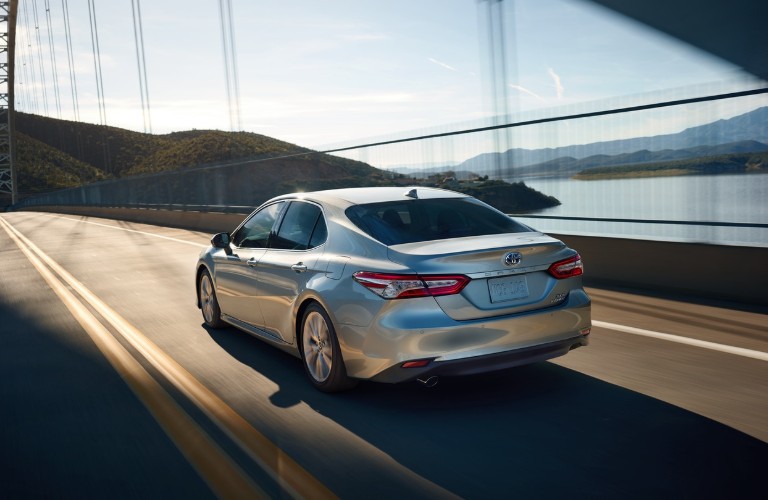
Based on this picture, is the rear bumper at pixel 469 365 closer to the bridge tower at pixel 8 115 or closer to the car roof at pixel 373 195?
the car roof at pixel 373 195

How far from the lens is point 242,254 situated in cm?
758

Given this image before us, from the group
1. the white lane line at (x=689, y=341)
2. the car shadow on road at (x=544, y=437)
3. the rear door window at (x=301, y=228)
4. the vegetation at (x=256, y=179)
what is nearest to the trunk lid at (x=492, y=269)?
the car shadow on road at (x=544, y=437)

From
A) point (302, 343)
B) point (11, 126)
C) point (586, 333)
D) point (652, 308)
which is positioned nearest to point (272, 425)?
point (302, 343)

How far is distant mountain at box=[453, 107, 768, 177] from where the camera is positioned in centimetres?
869

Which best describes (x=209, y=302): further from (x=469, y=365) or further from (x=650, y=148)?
(x=650, y=148)

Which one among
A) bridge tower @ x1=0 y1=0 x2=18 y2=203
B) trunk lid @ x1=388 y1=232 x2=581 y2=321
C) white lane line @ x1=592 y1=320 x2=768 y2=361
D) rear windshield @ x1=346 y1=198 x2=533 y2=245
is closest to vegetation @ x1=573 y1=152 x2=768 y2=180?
white lane line @ x1=592 y1=320 x2=768 y2=361

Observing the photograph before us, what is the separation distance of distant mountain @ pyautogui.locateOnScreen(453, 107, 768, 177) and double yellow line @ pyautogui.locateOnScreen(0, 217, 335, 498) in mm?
5939

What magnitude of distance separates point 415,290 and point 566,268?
114 cm

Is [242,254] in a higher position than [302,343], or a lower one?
higher

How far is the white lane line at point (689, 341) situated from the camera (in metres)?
6.59

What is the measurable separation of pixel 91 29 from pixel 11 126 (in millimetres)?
43147

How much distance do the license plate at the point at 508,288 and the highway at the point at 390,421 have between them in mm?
719

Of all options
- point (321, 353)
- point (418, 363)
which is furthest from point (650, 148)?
point (418, 363)

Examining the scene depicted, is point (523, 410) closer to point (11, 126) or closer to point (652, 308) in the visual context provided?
point (652, 308)
